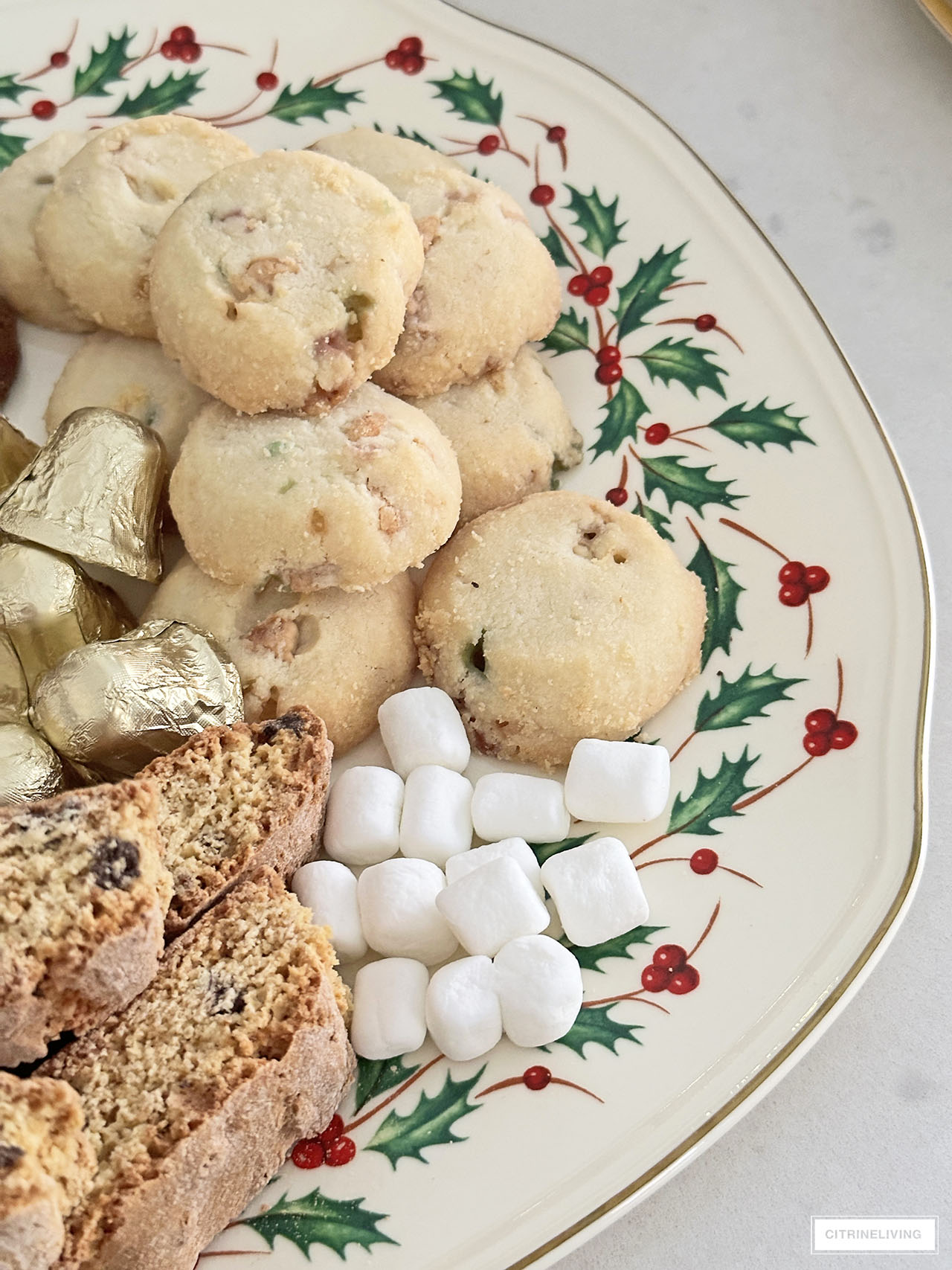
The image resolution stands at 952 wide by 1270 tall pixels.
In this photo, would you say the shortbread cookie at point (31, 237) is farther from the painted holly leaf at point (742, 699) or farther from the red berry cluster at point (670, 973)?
the red berry cluster at point (670, 973)

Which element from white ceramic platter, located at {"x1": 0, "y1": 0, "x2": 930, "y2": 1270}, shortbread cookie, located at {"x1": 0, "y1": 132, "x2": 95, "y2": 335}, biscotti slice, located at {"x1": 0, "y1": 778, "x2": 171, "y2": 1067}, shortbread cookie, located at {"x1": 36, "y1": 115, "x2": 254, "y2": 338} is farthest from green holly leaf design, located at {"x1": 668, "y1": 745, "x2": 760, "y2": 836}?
shortbread cookie, located at {"x1": 0, "y1": 132, "x2": 95, "y2": 335}

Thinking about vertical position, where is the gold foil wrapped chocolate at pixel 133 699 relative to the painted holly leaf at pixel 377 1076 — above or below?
above

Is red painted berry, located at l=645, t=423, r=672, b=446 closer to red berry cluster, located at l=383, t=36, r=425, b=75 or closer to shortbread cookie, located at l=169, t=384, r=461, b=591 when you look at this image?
shortbread cookie, located at l=169, t=384, r=461, b=591

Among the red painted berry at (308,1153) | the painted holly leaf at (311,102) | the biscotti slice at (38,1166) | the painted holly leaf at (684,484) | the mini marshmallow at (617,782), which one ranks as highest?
the painted holly leaf at (311,102)

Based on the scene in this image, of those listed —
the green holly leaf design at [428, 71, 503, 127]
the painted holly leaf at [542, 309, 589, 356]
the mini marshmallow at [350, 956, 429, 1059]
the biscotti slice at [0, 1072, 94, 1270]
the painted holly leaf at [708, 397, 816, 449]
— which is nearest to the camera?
the biscotti slice at [0, 1072, 94, 1270]

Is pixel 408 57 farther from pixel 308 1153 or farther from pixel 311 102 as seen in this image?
pixel 308 1153

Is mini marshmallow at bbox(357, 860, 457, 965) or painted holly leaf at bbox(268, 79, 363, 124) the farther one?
painted holly leaf at bbox(268, 79, 363, 124)

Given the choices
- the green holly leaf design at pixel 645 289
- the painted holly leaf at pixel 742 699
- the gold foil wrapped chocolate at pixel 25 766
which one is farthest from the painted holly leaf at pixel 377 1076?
the green holly leaf design at pixel 645 289
